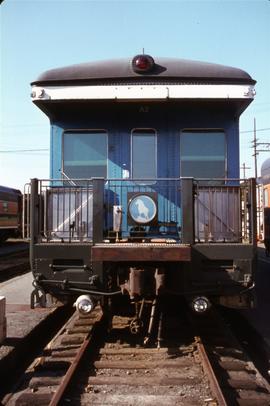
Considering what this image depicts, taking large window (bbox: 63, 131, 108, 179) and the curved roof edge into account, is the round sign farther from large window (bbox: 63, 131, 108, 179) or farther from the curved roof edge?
the curved roof edge

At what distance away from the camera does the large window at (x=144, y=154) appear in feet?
22.5

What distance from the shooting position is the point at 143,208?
234 inches

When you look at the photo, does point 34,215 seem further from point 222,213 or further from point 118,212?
point 222,213

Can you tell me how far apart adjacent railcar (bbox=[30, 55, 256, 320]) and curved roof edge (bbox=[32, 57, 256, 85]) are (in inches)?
0.6

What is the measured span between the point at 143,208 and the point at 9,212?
910 inches

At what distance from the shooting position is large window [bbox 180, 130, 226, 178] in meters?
6.71

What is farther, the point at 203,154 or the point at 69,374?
the point at 203,154

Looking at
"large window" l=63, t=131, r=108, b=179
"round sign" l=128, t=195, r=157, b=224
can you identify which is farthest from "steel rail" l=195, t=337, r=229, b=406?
"large window" l=63, t=131, r=108, b=179

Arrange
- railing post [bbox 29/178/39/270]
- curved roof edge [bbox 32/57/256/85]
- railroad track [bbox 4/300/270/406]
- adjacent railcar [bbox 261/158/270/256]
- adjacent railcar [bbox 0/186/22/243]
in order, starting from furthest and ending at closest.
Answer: adjacent railcar [bbox 0/186/22/243] → adjacent railcar [bbox 261/158/270/256] → curved roof edge [bbox 32/57/256/85] → railing post [bbox 29/178/39/270] → railroad track [bbox 4/300/270/406]

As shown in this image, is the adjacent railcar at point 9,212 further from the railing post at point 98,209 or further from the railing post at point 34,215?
the railing post at point 98,209

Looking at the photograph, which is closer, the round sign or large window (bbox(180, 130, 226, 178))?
the round sign

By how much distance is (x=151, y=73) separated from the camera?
6336 mm

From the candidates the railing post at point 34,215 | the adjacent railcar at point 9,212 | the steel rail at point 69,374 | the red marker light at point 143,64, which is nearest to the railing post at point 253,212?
the red marker light at point 143,64

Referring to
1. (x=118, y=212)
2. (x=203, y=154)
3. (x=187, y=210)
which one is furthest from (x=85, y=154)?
(x=187, y=210)
